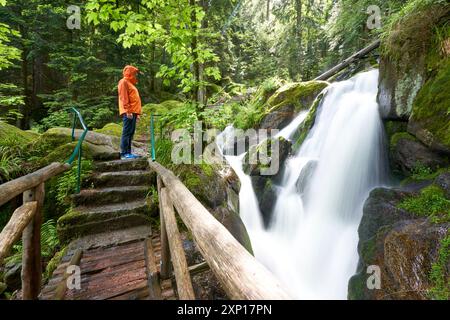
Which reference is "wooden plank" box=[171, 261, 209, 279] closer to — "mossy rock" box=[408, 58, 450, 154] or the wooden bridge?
the wooden bridge

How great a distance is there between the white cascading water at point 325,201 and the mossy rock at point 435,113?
1.49 metres

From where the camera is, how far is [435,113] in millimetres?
4879

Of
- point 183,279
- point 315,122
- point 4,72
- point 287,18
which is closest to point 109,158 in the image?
point 183,279

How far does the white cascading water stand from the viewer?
5.51m

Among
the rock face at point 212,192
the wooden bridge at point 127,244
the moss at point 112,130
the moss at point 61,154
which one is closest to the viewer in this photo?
the wooden bridge at point 127,244

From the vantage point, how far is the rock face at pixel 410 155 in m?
5.01

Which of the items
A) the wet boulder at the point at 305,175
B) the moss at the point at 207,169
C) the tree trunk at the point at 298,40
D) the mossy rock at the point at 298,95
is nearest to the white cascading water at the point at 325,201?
the wet boulder at the point at 305,175

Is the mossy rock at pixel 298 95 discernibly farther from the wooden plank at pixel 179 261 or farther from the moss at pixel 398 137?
the wooden plank at pixel 179 261

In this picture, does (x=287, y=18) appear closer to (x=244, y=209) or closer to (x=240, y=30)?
(x=240, y=30)

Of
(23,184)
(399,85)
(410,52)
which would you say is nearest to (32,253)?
(23,184)

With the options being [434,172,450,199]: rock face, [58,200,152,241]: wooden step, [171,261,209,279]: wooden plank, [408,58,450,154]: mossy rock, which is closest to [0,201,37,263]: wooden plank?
[58,200,152,241]: wooden step

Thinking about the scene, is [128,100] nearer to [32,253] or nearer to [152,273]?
[32,253]

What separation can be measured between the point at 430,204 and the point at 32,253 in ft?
20.5

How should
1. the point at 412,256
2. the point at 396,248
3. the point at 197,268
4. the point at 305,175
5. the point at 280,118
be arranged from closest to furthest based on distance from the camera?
1. the point at 197,268
2. the point at 412,256
3. the point at 396,248
4. the point at 305,175
5. the point at 280,118
